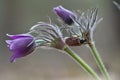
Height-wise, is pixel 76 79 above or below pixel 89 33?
above

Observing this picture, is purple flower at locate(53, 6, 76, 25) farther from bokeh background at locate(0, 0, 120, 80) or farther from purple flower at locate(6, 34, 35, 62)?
bokeh background at locate(0, 0, 120, 80)

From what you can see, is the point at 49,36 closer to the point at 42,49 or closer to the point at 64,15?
the point at 64,15

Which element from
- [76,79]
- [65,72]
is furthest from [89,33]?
[65,72]

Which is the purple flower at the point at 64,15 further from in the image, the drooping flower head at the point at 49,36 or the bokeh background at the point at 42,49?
the bokeh background at the point at 42,49

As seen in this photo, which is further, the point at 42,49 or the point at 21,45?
the point at 42,49

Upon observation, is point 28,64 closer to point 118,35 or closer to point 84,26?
point 118,35

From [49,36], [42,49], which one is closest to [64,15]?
[49,36]
